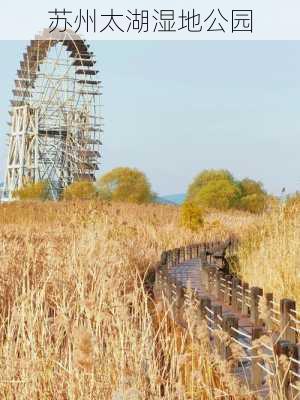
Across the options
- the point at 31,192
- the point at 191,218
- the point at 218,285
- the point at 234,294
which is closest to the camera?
the point at 234,294

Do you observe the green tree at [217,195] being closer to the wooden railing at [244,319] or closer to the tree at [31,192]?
the tree at [31,192]

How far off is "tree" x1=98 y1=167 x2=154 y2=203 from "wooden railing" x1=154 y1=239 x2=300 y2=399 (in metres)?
24.9

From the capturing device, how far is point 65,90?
145ft

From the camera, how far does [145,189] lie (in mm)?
36344

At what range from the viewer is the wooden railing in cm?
312

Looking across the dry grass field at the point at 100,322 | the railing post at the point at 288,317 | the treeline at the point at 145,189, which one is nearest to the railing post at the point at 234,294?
the dry grass field at the point at 100,322

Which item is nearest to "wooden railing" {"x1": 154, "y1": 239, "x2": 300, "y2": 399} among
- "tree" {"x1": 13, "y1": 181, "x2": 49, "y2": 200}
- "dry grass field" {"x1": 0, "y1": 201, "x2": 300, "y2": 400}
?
"dry grass field" {"x1": 0, "y1": 201, "x2": 300, "y2": 400}

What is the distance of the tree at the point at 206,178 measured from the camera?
34156 millimetres

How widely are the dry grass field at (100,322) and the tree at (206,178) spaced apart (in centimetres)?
2169

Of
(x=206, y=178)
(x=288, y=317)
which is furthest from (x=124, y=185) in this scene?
(x=288, y=317)

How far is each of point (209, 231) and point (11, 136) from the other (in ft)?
105

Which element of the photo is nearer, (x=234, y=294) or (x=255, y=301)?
(x=255, y=301)

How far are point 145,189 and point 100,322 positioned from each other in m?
32.6

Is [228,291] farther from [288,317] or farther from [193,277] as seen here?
[288,317]
